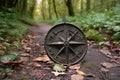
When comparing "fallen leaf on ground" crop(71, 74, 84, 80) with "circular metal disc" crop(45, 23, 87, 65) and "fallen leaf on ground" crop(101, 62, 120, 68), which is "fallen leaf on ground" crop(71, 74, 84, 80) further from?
"fallen leaf on ground" crop(101, 62, 120, 68)

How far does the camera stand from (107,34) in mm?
7293

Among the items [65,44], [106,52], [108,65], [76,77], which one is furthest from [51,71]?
[106,52]

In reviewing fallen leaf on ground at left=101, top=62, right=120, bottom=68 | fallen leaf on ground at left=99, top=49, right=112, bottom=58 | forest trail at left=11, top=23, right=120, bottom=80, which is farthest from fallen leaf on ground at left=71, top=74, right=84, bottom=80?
fallen leaf on ground at left=99, top=49, right=112, bottom=58

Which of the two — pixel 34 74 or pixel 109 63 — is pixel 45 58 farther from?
pixel 109 63

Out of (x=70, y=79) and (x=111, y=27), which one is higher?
(x=111, y=27)

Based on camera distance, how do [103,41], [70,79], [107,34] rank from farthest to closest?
[107,34] → [103,41] → [70,79]

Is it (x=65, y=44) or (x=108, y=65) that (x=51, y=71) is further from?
(x=108, y=65)

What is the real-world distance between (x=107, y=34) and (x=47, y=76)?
170 inches

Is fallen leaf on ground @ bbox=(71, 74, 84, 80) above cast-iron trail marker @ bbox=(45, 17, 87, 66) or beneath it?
beneath

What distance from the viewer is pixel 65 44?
4.16m

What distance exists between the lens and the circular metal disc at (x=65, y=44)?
4164 millimetres

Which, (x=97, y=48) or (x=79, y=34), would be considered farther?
(x=97, y=48)

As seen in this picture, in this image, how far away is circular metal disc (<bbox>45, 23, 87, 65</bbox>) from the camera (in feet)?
13.7

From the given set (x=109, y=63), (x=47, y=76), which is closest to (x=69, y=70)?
(x=47, y=76)
